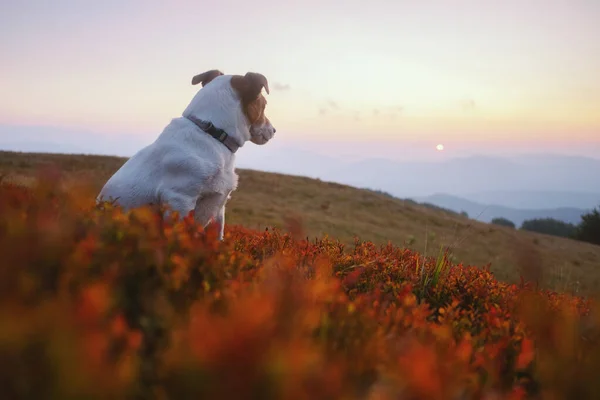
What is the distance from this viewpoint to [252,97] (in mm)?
5406

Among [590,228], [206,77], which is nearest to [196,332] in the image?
[206,77]

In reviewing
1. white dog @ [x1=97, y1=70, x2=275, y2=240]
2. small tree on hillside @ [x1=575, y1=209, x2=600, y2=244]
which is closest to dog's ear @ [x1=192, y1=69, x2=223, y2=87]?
white dog @ [x1=97, y1=70, x2=275, y2=240]

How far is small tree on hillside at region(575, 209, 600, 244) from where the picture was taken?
42312 millimetres

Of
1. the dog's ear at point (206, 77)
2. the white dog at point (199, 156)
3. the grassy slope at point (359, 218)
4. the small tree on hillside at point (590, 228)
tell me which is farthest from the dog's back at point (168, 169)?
the small tree on hillside at point (590, 228)

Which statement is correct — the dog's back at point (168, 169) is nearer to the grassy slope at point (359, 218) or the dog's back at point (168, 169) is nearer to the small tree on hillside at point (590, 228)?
the grassy slope at point (359, 218)

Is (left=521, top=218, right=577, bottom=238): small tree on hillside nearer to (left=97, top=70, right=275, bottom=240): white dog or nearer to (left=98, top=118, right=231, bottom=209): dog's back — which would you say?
(left=97, top=70, right=275, bottom=240): white dog

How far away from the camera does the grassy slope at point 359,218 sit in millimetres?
19984

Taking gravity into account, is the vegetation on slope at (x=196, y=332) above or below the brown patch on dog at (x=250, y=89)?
below

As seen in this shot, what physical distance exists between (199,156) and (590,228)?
1933 inches

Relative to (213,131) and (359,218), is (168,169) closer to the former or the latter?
(213,131)

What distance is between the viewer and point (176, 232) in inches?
93.6

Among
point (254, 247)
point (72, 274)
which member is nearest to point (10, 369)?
point (72, 274)

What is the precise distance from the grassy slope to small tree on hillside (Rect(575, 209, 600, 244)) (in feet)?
43.2

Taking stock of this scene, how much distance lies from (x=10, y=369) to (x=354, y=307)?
5.25ft
